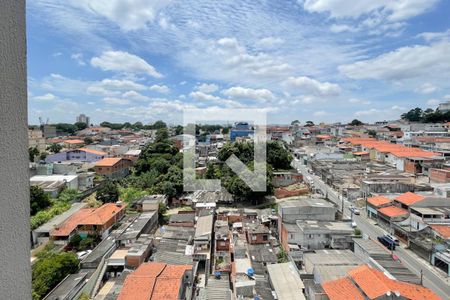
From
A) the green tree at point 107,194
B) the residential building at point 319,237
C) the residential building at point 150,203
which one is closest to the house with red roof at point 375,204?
the residential building at point 319,237

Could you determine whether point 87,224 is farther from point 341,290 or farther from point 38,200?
point 341,290

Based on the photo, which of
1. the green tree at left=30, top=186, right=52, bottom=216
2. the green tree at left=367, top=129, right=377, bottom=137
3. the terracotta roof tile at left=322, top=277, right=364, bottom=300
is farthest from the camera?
the green tree at left=367, top=129, right=377, bottom=137

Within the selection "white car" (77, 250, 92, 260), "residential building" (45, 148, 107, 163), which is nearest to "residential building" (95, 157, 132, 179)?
"residential building" (45, 148, 107, 163)

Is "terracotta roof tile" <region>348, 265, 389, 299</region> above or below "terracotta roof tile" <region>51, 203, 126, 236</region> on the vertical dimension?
above

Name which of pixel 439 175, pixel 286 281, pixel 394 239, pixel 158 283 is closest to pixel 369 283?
pixel 286 281

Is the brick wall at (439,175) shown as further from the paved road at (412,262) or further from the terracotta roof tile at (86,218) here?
the terracotta roof tile at (86,218)

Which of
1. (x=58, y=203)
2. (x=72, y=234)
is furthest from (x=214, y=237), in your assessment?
(x=58, y=203)

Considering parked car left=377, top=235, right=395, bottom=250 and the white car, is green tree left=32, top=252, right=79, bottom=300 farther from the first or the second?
parked car left=377, top=235, right=395, bottom=250
